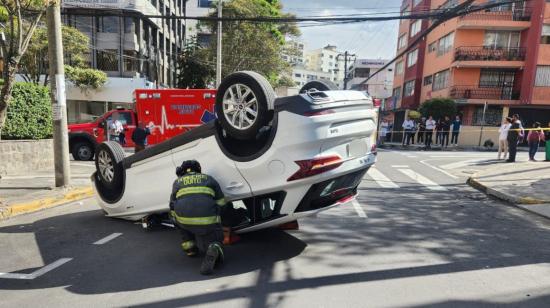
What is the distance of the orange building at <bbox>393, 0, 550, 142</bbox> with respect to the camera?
2750 cm

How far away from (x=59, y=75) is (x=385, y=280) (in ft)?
24.4

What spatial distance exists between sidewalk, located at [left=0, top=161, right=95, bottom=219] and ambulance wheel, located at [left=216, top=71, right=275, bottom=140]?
4.46 m

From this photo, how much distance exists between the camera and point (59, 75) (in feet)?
25.9

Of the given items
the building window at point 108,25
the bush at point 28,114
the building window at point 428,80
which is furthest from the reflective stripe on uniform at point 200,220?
the building window at point 428,80

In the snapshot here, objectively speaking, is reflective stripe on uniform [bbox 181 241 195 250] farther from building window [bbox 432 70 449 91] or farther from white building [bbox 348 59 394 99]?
white building [bbox 348 59 394 99]

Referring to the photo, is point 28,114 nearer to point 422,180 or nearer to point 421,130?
point 422,180

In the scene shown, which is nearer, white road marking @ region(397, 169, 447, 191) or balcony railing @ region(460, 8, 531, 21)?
white road marking @ region(397, 169, 447, 191)

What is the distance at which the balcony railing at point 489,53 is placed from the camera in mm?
28697

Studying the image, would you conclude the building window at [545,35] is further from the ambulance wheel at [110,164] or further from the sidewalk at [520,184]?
the ambulance wheel at [110,164]

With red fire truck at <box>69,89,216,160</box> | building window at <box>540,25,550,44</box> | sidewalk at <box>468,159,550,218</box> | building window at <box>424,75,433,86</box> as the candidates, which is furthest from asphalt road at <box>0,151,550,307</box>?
building window at <box>424,75,433,86</box>

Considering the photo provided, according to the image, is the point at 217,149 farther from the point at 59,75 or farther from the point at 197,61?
the point at 197,61

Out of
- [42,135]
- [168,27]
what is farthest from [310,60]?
[42,135]

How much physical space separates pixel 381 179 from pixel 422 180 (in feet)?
3.64

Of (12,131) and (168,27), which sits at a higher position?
(168,27)
